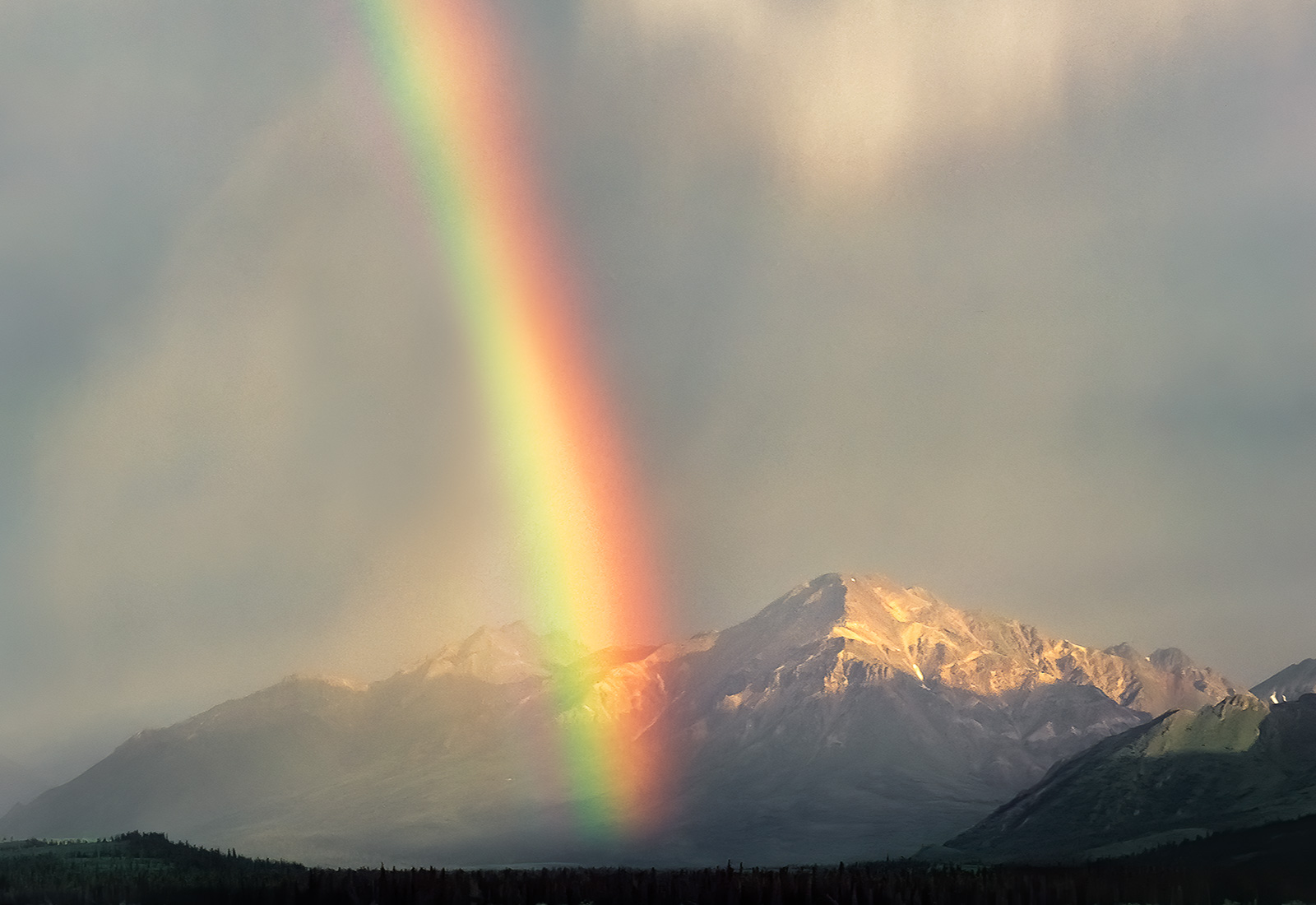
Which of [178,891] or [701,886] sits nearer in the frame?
[178,891]

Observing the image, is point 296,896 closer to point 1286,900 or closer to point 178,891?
point 178,891

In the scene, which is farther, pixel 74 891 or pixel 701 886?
pixel 701 886

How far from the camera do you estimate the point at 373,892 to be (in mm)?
190625

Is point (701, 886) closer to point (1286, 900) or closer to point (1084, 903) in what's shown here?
point (1084, 903)

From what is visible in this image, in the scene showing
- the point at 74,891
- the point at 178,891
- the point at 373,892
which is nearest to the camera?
the point at 74,891

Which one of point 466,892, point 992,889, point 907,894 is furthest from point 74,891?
point 992,889

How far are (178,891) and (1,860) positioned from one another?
3508cm

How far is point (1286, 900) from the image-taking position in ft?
588

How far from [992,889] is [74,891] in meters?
123

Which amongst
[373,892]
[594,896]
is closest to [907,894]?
[594,896]

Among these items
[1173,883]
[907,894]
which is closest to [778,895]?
[907,894]

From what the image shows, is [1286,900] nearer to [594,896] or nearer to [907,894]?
[907,894]

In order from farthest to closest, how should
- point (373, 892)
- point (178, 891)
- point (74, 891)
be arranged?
1. point (373, 892)
2. point (178, 891)
3. point (74, 891)

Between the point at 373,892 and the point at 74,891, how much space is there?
40.3 meters
